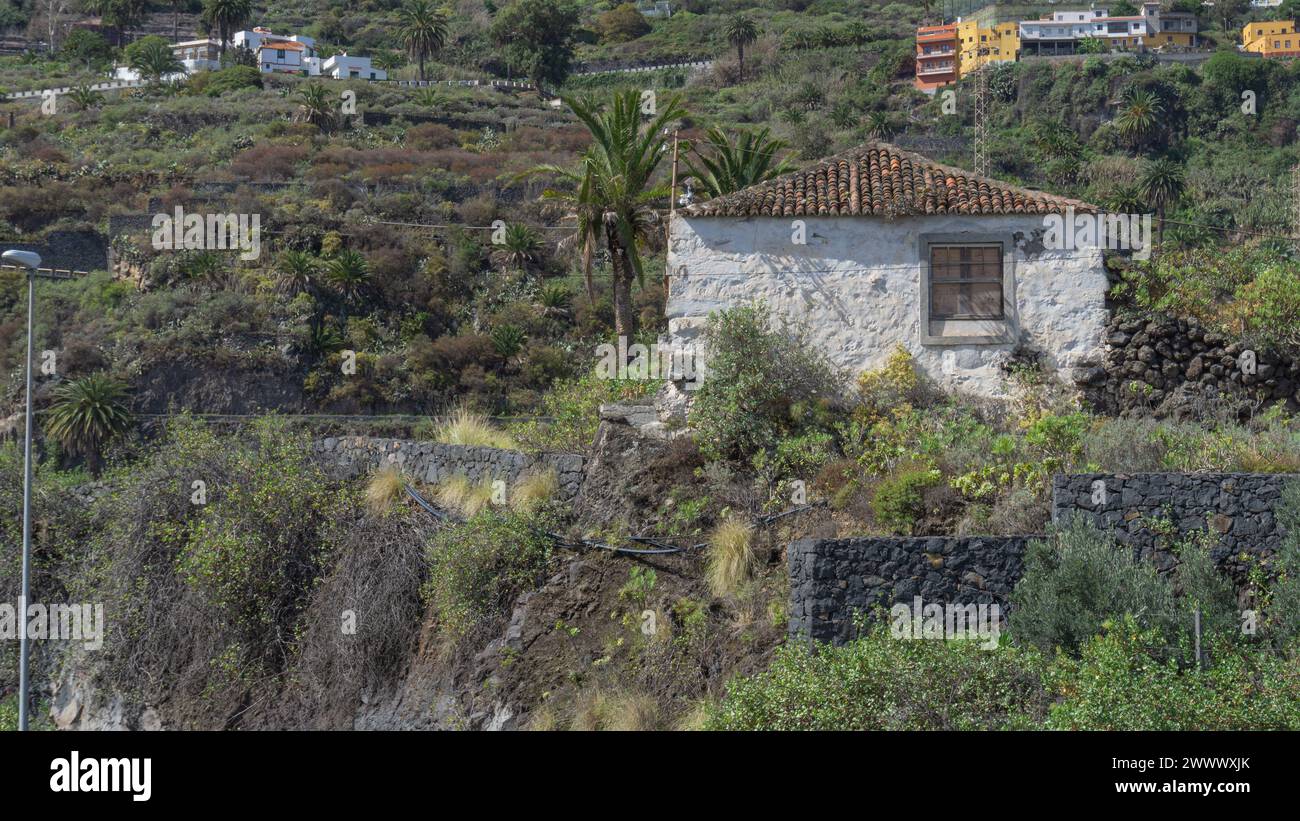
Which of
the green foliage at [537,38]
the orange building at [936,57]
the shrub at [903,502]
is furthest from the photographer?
the green foliage at [537,38]

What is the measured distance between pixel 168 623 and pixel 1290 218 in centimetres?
5032

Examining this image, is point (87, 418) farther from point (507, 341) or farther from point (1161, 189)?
point (1161, 189)

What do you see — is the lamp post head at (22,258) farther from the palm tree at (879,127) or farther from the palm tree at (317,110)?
the palm tree at (879,127)

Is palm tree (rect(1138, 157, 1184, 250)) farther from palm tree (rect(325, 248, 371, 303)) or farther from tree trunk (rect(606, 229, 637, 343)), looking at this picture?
tree trunk (rect(606, 229, 637, 343))

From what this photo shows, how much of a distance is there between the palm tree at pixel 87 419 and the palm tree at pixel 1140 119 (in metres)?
60.7

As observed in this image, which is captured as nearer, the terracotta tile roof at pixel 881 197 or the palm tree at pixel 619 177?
the terracotta tile roof at pixel 881 197

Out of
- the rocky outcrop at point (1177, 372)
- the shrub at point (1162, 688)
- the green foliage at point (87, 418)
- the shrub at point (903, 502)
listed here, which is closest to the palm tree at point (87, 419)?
the green foliage at point (87, 418)

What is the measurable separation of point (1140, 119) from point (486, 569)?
73.9m

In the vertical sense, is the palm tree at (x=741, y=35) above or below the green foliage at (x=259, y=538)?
above

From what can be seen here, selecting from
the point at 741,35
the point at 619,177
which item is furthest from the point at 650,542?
the point at 741,35

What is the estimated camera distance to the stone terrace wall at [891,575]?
16.3 metres

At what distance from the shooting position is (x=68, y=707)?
22703mm

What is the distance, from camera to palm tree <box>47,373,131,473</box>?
139 ft

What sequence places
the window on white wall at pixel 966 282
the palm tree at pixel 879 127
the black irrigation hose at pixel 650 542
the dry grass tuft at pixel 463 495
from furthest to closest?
the palm tree at pixel 879 127
the dry grass tuft at pixel 463 495
the window on white wall at pixel 966 282
the black irrigation hose at pixel 650 542
